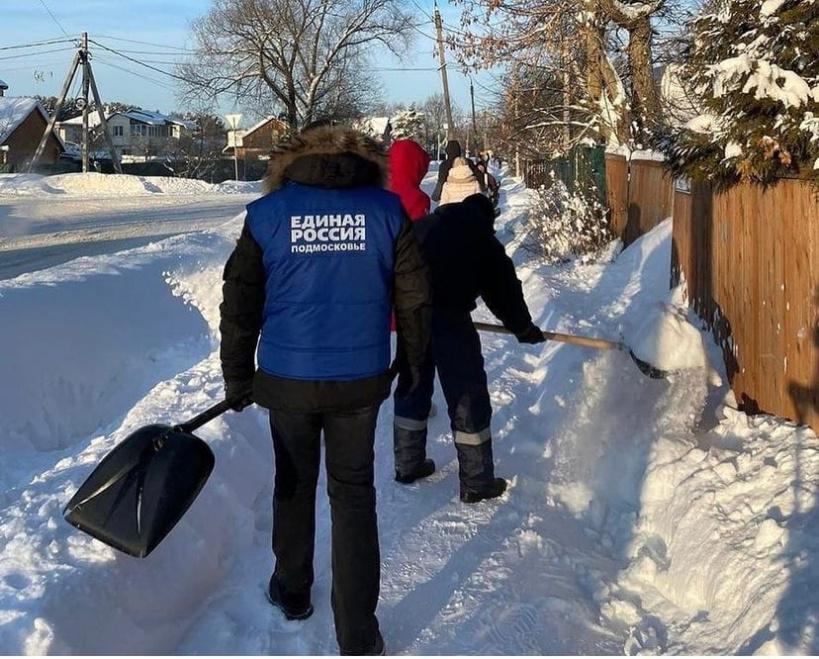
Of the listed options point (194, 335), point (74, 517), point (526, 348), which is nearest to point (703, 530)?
point (74, 517)

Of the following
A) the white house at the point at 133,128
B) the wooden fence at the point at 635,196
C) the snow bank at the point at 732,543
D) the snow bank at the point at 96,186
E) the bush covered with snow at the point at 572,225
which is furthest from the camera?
the white house at the point at 133,128

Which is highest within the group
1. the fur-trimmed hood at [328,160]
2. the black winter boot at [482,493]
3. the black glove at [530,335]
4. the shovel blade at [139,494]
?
the fur-trimmed hood at [328,160]

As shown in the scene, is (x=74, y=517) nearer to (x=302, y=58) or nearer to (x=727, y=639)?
(x=727, y=639)

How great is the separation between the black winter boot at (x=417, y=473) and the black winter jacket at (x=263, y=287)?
182 centimetres

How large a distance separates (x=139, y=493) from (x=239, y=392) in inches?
18.8

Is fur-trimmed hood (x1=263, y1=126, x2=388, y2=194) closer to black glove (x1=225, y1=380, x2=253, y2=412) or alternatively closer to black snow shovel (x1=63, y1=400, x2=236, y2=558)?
black glove (x1=225, y1=380, x2=253, y2=412)

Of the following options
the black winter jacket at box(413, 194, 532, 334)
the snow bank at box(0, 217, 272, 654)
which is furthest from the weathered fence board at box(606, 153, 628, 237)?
the black winter jacket at box(413, 194, 532, 334)

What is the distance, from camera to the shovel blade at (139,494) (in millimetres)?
2855

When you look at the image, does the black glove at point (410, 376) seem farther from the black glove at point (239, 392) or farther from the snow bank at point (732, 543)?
the snow bank at point (732, 543)

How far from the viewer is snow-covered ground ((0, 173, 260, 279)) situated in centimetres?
1611

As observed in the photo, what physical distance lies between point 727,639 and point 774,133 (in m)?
2.36

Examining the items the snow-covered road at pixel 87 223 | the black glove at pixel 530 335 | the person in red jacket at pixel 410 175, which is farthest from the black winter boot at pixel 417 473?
the snow-covered road at pixel 87 223

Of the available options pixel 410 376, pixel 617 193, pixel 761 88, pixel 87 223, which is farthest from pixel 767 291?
pixel 87 223

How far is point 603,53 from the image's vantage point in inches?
551
